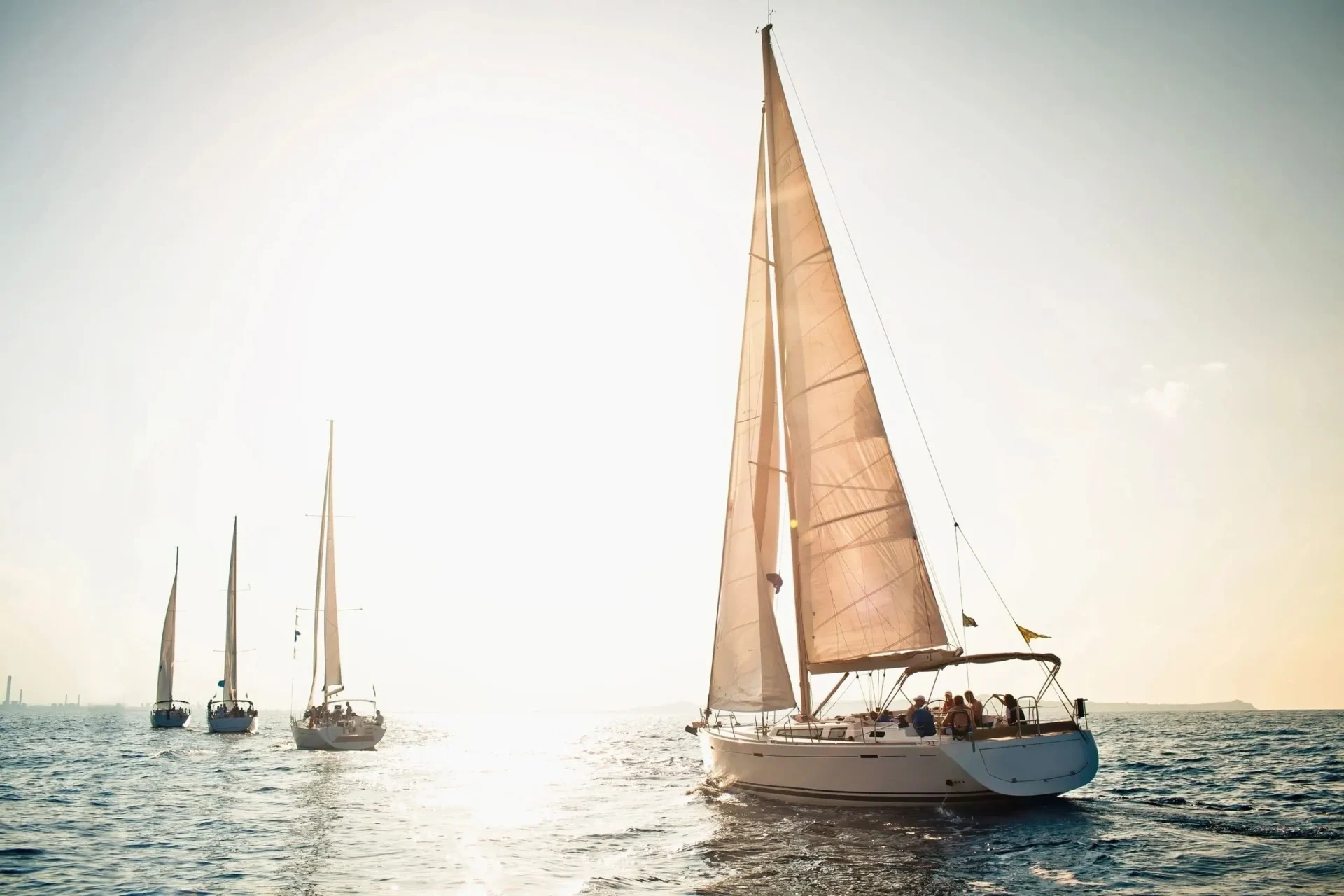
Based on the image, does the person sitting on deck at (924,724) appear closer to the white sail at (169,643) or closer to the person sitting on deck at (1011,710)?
the person sitting on deck at (1011,710)

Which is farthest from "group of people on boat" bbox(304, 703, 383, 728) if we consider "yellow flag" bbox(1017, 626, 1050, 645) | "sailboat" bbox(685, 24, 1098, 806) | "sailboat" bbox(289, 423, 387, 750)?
"yellow flag" bbox(1017, 626, 1050, 645)

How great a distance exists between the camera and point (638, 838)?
66.6 ft

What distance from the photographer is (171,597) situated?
79.6 m

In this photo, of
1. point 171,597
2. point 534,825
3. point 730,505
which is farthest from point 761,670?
point 171,597

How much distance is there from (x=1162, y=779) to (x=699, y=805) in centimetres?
1837

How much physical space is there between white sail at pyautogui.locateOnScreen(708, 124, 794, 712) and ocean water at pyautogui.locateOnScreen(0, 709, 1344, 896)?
3.30 meters

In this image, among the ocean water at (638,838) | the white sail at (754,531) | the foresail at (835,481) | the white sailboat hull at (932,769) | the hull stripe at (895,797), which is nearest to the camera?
the ocean water at (638,838)

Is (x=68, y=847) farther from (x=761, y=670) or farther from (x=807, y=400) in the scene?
(x=807, y=400)

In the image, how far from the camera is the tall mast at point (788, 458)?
2464 cm

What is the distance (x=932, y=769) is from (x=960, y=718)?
132cm

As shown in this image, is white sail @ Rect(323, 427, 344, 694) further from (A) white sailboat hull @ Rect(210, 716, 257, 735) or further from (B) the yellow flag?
(B) the yellow flag

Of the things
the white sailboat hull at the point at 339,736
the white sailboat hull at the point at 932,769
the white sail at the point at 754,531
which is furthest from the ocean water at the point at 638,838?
the white sailboat hull at the point at 339,736

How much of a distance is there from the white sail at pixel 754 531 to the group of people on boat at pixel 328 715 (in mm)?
32265

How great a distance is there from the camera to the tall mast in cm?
2464
